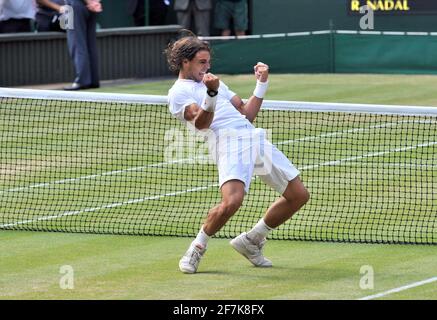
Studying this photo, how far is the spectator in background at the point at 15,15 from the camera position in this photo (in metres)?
23.5

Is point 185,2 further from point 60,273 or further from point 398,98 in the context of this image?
point 60,273

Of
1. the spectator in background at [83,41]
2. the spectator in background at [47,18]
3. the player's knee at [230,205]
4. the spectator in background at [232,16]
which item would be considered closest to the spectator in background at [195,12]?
the spectator in background at [232,16]

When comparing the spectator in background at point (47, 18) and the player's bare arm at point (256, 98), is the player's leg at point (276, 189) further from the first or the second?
the spectator in background at point (47, 18)

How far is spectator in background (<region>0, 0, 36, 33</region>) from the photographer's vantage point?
23516 millimetres

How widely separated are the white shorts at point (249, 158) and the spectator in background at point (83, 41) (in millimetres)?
13223

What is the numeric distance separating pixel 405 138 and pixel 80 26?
7.72 m

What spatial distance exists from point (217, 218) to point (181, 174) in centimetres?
531

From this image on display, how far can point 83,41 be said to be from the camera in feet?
76.0

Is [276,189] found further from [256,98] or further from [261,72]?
[261,72]

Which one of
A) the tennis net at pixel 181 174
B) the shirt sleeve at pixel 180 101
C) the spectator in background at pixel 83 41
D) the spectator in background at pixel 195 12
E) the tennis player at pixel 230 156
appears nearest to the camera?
the tennis player at pixel 230 156

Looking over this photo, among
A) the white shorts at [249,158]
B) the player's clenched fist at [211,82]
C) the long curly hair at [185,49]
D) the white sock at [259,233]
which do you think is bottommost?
the white sock at [259,233]

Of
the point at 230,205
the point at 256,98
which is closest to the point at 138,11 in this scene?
the point at 256,98

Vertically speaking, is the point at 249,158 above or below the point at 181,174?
above
